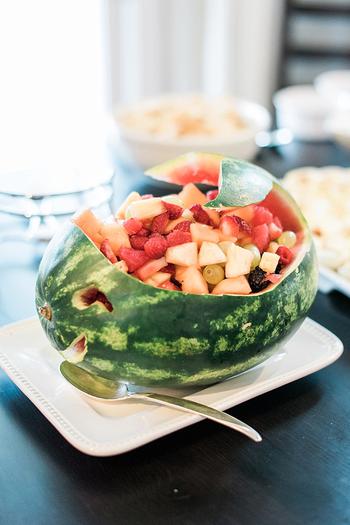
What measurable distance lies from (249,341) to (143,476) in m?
0.20

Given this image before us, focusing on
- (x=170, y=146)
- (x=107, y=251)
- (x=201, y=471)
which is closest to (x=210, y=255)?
(x=107, y=251)

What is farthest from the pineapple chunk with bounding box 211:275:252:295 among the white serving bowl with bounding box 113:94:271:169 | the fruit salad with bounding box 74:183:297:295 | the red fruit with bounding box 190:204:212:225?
the white serving bowl with bounding box 113:94:271:169

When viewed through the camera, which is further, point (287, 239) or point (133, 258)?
point (287, 239)

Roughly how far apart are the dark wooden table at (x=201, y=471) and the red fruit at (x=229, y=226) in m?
0.22

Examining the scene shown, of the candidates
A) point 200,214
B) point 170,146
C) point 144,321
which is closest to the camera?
point 144,321

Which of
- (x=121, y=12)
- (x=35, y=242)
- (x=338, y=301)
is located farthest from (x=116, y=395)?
(x=121, y=12)

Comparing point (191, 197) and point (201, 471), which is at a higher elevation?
point (191, 197)

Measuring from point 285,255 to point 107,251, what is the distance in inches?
9.5

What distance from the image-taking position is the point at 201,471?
0.83 meters

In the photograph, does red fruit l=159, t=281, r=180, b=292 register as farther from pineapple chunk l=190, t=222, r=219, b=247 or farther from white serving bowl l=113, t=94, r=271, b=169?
white serving bowl l=113, t=94, r=271, b=169

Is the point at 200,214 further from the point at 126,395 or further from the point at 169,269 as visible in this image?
the point at 126,395

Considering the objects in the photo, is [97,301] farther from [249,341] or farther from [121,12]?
[121,12]

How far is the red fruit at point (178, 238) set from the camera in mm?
879

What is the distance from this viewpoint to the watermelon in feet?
2.72
